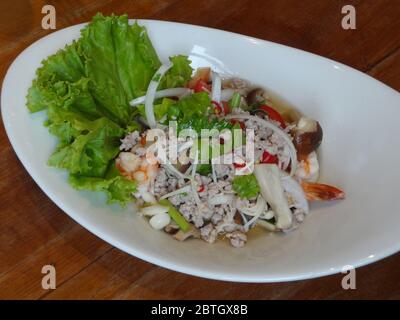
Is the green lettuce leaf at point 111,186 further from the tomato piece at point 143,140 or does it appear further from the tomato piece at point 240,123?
the tomato piece at point 240,123

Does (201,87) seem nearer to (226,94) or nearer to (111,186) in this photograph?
(226,94)

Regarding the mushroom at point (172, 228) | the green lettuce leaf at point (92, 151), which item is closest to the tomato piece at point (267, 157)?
the mushroom at point (172, 228)

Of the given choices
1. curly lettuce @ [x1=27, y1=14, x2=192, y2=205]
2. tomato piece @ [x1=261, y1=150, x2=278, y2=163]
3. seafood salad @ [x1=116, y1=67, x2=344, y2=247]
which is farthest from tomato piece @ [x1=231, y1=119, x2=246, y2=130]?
curly lettuce @ [x1=27, y1=14, x2=192, y2=205]

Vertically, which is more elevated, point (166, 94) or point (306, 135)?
point (166, 94)

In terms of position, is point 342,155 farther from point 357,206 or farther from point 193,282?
point 193,282

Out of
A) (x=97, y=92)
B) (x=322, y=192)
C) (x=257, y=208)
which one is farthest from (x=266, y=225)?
(x=97, y=92)

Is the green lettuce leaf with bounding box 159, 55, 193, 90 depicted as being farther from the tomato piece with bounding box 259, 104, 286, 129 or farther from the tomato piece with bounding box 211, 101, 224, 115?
the tomato piece with bounding box 259, 104, 286, 129

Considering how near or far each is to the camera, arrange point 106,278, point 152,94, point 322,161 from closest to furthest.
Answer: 1. point 106,278
2. point 152,94
3. point 322,161
